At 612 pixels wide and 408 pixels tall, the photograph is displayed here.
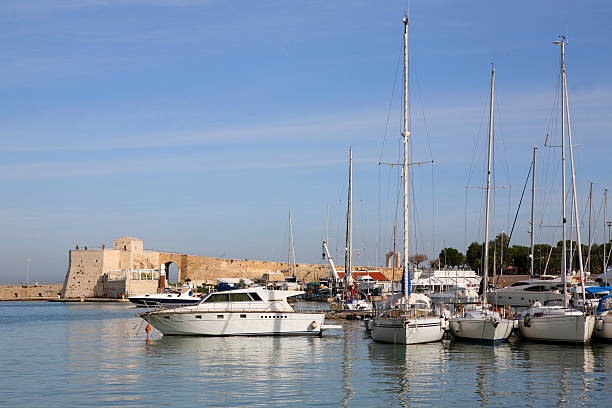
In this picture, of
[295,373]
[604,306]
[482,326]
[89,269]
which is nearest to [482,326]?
[482,326]

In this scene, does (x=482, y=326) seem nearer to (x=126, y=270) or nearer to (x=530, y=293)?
(x=530, y=293)

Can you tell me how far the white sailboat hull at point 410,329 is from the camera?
2728 centimetres

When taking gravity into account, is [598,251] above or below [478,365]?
above

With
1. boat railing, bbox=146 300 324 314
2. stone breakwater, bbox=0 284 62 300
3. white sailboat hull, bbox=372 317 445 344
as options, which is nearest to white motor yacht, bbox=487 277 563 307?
white sailboat hull, bbox=372 317 445 344

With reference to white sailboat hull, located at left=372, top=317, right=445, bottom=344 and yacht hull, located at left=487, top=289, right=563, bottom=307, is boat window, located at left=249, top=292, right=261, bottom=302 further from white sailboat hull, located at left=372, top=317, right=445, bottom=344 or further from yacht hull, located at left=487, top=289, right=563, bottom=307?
yacht hull, located at left=487, top=289, right=563, bottom=307

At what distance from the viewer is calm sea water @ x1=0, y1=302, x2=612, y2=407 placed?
18.1 m

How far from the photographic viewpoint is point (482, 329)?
93.0 feet

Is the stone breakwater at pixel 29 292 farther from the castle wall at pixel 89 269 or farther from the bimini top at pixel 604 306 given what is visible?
the bimini top at pixel 604 306

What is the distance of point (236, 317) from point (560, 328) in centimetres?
1357

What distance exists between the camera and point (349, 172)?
52188 mm

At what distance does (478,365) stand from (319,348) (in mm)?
7121

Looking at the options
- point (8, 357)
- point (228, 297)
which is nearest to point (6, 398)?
point (8, 357)

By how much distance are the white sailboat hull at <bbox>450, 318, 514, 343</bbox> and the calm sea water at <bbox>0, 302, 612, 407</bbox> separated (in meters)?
0.45

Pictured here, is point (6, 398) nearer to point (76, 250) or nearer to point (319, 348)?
point (319, 348)
